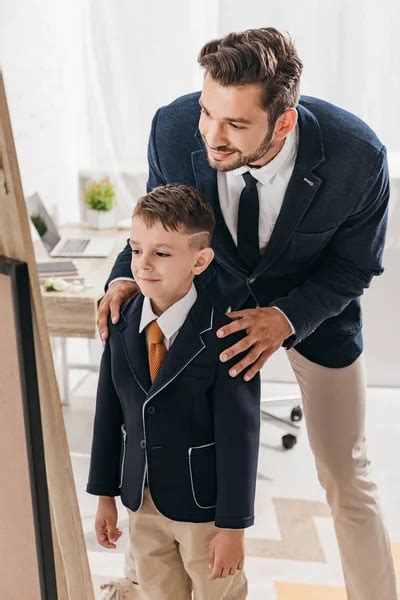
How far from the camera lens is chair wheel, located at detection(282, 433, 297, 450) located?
277 cm

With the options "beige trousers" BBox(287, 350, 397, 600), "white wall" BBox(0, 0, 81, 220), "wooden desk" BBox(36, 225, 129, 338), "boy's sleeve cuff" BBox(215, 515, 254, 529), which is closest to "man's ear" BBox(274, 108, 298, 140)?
"beige trousers" BBox(287, 350, 397, 600)

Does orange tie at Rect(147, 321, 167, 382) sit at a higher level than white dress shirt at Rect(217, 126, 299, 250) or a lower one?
lower

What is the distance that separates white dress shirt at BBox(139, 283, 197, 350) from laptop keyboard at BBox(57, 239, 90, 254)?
5.05 feet

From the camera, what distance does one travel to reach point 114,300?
1334mm

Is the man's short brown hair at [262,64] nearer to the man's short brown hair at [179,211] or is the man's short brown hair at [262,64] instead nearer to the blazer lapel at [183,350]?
the man's short brown hair at [179,211]

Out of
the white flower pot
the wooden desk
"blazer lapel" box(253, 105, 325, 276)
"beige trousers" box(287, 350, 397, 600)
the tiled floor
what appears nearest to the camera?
"blazer lapel" box(253, 105, 325, 276)

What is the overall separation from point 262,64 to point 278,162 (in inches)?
9.1

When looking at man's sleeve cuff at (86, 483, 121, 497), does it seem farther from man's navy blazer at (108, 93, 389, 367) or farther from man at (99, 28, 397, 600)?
man's navy blazer at (108, 93, 389, 367)

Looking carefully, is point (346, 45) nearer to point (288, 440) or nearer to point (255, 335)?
point (288, 440)

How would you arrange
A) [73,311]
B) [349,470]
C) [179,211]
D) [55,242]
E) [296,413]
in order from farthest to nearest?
[296,413] → [55,242] → [73,311] → [349,470] → [179,211]

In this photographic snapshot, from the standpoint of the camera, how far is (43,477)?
74cm

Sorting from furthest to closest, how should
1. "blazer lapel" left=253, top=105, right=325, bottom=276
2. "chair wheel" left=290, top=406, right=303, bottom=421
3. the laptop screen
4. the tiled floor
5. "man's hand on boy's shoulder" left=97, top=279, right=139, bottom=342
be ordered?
"chair wheel" left=290, top=406, right=303, bottom=421 → the laptop screen → the tiled floor → "blazer lapel" left=253, top=105, right=325, bottom=276 → "man's hand on boy's shoulder" left=97, top=279, right=139, bottom=342

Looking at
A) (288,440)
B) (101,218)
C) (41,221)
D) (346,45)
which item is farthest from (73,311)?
(346,45)

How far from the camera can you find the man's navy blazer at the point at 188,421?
4.04 feet
